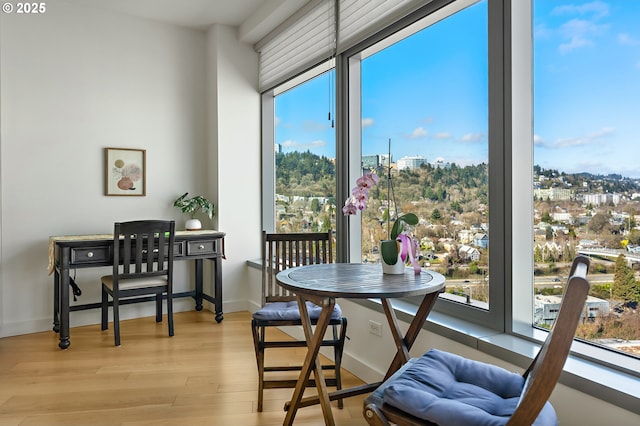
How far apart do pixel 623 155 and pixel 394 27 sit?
5.04ft

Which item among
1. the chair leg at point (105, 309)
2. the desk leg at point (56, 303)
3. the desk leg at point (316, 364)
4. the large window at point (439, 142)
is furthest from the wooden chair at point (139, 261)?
the desk leg at point (316, 364)

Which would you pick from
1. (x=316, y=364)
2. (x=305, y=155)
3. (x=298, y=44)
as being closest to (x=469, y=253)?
(x=316, y=364)

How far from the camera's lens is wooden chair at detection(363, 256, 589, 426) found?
98cm

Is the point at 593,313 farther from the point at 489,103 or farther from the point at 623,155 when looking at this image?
the point at 489,103

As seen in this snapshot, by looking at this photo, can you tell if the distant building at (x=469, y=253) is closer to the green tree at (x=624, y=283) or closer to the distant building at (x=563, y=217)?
the distant building at (x=563, y=217)

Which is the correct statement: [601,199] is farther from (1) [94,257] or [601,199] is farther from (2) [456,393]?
(1) [94,257]

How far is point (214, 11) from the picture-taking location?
401cm

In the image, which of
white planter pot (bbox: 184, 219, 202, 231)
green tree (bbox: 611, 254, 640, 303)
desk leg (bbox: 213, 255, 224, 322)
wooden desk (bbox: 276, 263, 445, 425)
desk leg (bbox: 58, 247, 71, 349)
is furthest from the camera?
white planter pot (bbox: 184, 219, 202, 231)

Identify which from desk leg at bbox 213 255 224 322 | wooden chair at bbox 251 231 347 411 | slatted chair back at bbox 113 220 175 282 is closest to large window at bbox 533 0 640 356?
wooden chair at bbox 251 231 347 411

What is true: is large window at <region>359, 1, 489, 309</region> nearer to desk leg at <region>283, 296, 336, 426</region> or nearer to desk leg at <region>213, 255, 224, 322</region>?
desk leg at <region>283, 296, 336, 426</region>

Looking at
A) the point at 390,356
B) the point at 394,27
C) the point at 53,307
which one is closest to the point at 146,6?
the point at 394,27

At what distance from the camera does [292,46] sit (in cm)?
Result: 382

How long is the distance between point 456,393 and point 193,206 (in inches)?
135

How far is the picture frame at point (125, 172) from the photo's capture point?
4.06 metres
